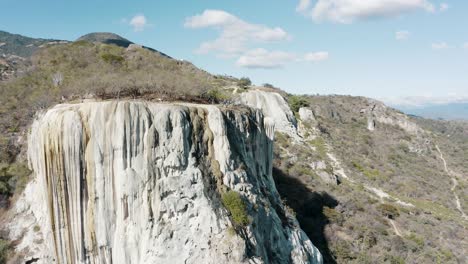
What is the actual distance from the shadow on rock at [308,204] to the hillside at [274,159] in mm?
111

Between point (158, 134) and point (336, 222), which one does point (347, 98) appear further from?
point (158, 134)

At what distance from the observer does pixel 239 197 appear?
56.6 ft

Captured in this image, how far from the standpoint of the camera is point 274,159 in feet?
130

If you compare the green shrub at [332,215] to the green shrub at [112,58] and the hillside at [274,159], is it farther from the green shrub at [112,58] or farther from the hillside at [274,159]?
the green shrub at [112,58]

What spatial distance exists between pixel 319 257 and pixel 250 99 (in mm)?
28127

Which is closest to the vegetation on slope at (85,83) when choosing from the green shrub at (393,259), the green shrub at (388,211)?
the green shrub at (393,259)

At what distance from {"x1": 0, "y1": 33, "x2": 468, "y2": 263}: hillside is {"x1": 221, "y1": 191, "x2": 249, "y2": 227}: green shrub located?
421 millimetres

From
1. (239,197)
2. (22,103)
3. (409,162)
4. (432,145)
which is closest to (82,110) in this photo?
(239,197)

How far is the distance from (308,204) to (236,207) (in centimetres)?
1716

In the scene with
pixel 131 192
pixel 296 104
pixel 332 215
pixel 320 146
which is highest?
pixel 296 104

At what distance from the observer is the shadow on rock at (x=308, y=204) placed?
28.0 m

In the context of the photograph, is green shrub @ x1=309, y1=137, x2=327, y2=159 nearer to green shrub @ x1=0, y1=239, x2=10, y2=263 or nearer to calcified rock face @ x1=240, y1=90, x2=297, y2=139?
calcified rock face @ x1=240, y1=90, x2=297, y2=139

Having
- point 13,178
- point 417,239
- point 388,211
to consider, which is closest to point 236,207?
point 13,178

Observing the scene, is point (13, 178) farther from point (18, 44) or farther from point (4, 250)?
point (18, 44)
